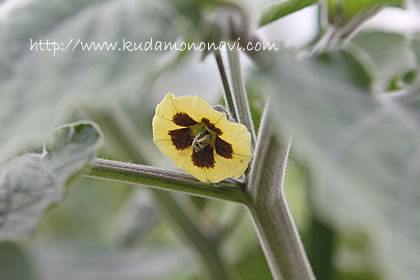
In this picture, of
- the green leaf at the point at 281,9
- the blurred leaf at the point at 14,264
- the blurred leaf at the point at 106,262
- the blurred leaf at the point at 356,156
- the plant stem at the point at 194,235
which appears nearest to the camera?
the blurred leaf at the point at 356,156

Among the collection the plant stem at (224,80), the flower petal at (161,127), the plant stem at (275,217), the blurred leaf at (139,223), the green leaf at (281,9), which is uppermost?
the green leaf at (281,9)

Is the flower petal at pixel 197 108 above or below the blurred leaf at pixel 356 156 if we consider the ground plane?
above

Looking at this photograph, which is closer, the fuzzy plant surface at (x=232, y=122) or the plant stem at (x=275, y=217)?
the fuzzy plant surface at (x=232, y=122)

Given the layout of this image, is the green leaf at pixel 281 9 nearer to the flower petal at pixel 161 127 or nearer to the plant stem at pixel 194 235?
the flower petal at pixel 161 127

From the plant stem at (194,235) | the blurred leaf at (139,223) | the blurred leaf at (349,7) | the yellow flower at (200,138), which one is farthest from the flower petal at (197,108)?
the blurred leaf at (139,223)

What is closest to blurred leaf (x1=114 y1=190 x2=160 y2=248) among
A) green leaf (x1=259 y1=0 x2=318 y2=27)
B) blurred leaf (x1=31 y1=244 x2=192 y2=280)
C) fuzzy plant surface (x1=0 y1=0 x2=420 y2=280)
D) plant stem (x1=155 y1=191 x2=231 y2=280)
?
blurred leaf (x1=31 y1=244 x2=192 y2=280)

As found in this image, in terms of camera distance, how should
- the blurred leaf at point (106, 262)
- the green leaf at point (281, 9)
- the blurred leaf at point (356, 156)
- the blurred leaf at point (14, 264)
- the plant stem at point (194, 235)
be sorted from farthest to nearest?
1. the blurred leaf at point (106, 262)
2. the blurred leaf at point (14, 264)
3. the plant stem at point (194, 235)
4. the green leaf at point (281, 9)
5. the blurred leaf at point (356, 156)
